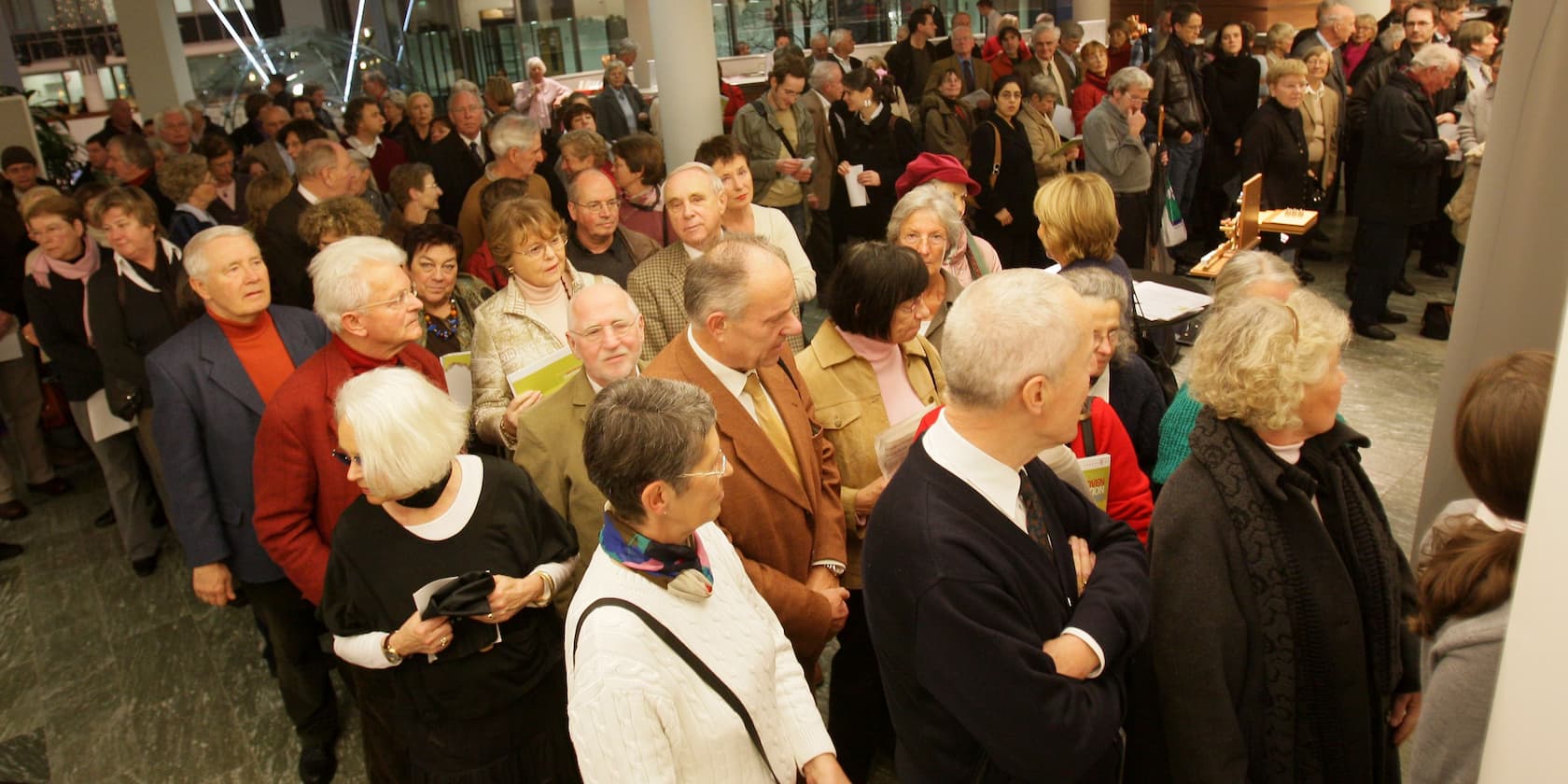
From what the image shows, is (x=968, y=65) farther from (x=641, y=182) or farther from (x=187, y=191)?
(x=187, y=191)

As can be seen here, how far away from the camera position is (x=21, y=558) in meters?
4.93

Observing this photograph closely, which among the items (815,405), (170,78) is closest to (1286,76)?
(815,405)

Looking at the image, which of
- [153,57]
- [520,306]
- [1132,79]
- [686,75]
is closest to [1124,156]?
[1132,79]

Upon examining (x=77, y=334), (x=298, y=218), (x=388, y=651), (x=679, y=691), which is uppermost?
(x=298, y=218)

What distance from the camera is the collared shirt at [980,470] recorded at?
168 centimetres

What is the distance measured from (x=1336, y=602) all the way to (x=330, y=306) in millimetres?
2463

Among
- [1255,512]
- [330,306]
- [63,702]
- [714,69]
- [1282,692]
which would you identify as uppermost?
[714,69]

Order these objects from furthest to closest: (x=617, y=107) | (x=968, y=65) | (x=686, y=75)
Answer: (x=968, y=65)
(x=617, y=107)
(x=686, y=75)

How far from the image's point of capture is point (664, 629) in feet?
5.50

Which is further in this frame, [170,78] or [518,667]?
[170,78]

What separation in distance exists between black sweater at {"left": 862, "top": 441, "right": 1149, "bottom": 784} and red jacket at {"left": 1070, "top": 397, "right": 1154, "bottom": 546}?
74 cm

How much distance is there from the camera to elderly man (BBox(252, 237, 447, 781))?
105 inches

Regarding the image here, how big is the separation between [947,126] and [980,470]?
20.5ft

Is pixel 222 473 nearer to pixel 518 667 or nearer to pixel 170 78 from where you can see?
pixel 518 667
